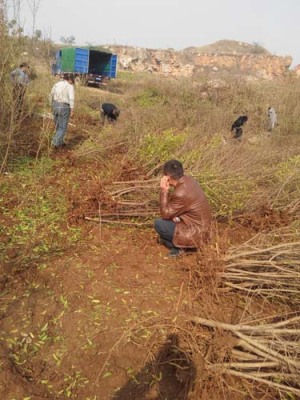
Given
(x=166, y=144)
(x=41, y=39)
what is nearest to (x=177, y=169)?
(x=166, y=144)

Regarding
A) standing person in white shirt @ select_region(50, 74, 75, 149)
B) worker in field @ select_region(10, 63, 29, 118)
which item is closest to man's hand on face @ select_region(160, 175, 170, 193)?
worker in field @ select_region(10, 63, 29, 118)

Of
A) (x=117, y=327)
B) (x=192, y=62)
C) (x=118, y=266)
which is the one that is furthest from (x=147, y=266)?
(x=192, y=62)

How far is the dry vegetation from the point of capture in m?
2.46

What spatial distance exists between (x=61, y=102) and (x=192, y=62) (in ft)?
104

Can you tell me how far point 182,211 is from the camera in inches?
154

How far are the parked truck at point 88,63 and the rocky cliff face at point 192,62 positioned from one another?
13240 mm

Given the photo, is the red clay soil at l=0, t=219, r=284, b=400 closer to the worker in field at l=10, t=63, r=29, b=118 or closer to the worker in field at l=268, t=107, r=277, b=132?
the worker in field at l=10, t=63, r=29, b=118

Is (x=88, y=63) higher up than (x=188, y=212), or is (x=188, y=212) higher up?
(x=88, y=63)

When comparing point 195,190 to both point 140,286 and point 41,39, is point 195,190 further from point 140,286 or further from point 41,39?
point 41,39

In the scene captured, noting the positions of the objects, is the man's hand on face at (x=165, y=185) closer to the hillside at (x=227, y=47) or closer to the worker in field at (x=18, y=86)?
the worker in field at (x=18, y=86)

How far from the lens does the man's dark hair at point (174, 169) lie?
3.76m

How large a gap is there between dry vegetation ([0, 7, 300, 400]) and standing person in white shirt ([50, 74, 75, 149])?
40 centimetres

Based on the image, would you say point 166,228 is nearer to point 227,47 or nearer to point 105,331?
point 105,331

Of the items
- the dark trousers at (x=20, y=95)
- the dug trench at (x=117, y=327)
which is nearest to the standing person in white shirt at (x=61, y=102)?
the dark trousers at (x=20, y=95)
